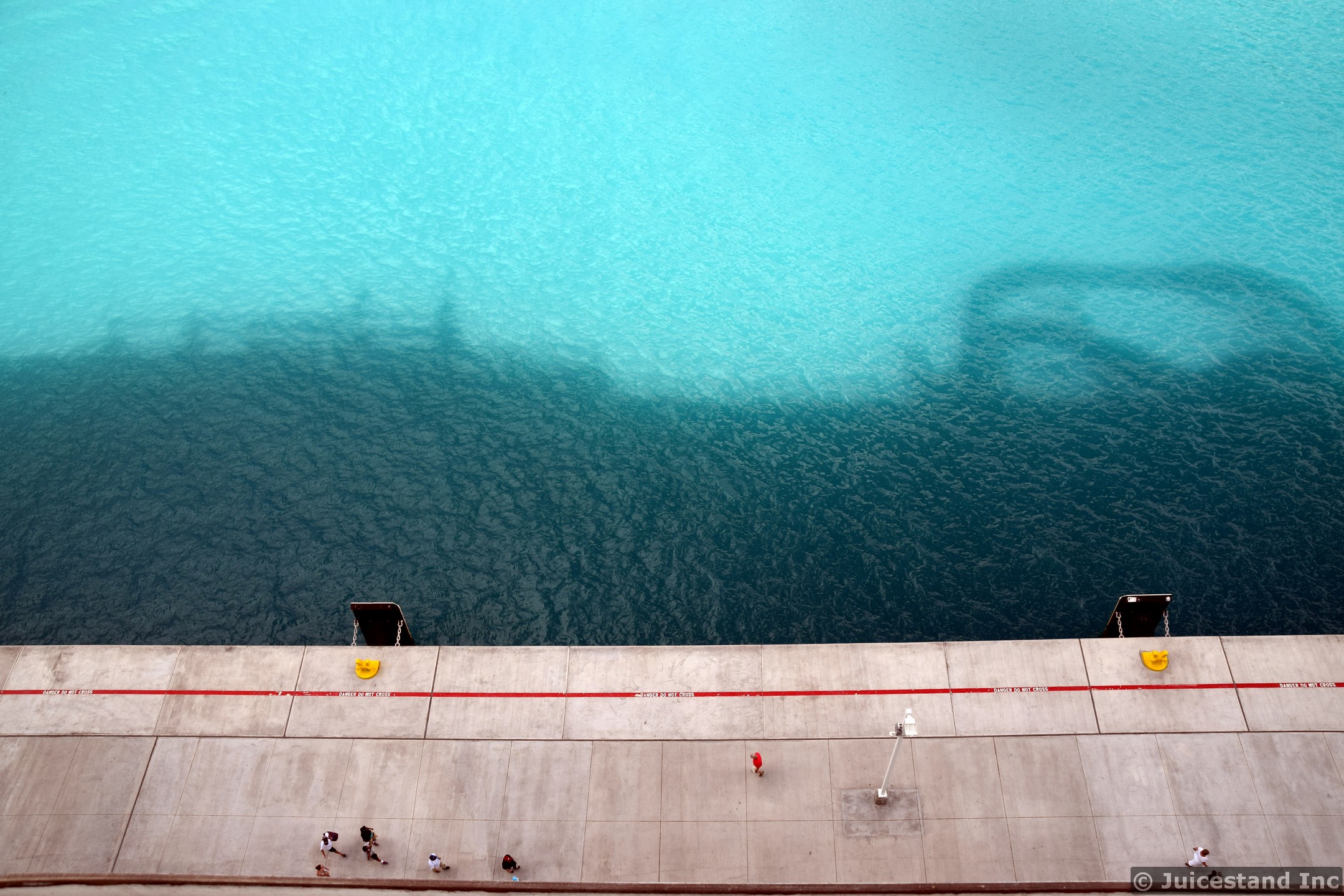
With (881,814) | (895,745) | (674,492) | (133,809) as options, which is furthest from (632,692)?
(133,809)

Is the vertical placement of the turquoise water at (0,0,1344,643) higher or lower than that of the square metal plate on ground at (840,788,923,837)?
lower

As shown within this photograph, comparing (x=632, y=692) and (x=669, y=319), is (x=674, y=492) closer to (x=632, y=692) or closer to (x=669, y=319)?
(x=632, y=692)

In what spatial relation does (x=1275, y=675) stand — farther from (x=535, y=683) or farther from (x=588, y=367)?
(x=588, y=367)

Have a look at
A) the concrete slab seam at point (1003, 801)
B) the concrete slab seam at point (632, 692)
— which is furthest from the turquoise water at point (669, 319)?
the concrete slab seam at point (1003, 801)

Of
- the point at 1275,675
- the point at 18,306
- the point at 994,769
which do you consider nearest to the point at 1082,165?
the point at 1275,675

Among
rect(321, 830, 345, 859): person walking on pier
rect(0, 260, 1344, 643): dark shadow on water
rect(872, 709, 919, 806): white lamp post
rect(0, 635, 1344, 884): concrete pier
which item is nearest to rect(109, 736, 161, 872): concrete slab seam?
rect(0, 635, 1344, 884): concrete pier

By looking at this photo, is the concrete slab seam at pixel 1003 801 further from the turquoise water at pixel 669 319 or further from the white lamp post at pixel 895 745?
the turquoise water at pixel 669 319

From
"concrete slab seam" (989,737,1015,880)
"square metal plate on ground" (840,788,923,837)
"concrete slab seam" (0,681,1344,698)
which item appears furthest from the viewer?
"concrete slab seam" (0,681,1344,698)

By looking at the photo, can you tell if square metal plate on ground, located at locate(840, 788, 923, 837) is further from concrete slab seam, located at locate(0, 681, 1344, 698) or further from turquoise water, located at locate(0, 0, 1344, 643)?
turquoise water, located at locate(0, 0, 1344, 643)
